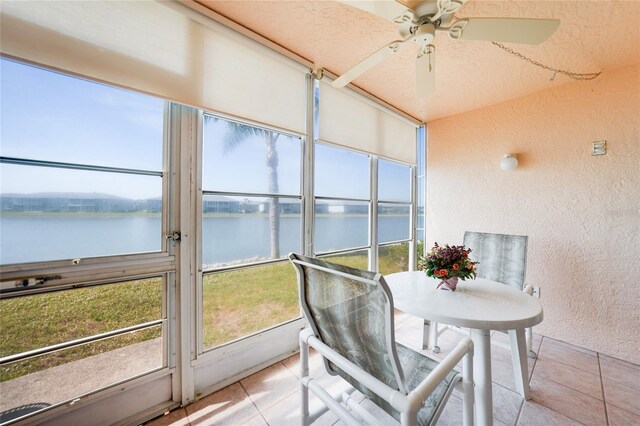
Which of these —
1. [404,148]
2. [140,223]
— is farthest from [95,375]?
[404,148]

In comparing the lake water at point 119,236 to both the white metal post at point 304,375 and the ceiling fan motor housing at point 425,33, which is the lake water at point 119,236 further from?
the ceiling fan motor housing at point 425,33

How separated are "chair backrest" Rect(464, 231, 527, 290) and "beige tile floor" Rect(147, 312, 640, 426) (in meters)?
0.71

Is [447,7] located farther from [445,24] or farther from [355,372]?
[355,372]

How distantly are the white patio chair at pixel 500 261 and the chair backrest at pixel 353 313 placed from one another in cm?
152

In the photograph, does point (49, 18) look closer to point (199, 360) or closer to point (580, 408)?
point (199, 360)

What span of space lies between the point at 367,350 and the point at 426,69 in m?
1.68

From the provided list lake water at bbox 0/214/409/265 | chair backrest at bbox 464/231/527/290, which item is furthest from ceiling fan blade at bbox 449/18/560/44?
lake water at bbox 0/214/409/265

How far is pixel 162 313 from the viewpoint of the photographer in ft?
5.19

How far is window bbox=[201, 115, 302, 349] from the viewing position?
1771 mm

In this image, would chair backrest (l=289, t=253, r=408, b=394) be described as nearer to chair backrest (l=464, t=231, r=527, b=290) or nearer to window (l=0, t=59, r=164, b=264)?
window (l=0, t=59, r=164, b=264)

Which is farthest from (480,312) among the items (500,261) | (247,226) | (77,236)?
(77,236)

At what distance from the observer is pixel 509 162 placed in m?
2.62

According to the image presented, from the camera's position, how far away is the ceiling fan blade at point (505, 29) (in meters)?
1.11

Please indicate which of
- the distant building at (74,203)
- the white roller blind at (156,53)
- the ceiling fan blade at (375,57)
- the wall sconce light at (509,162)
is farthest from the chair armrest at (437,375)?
the wall sconce light at (509,162)
